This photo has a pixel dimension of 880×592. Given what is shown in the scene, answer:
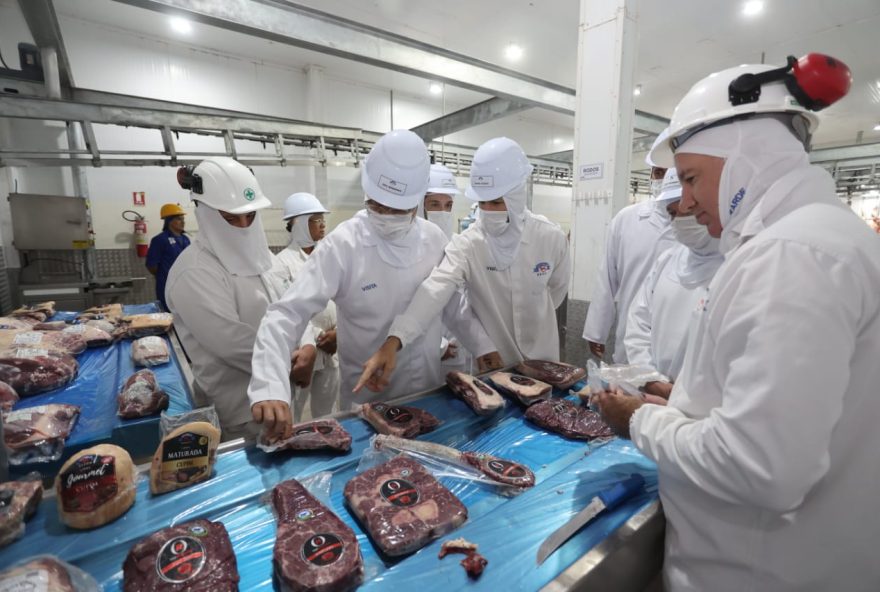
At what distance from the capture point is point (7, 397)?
6.75 ft

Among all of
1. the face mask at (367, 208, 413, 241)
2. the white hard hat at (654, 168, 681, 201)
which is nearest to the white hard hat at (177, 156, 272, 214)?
the face mask at (367, 208, 413, 241)

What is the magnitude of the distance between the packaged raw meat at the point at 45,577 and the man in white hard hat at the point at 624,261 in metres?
2.78

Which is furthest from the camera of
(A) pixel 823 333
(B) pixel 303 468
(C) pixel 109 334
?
(C) pixel 109 334

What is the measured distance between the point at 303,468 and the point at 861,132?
15553 mm

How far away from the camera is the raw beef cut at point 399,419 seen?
152 centimetres

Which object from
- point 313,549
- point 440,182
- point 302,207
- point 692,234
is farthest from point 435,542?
point 302,207

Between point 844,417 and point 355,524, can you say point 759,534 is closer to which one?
point 844,417

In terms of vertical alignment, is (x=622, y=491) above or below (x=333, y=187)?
below

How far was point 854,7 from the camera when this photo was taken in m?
4.86

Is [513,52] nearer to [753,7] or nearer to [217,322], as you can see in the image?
[753,7]

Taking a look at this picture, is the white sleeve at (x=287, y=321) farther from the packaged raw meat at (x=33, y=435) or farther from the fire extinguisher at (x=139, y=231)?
the fire extinguisher at (x=139, y=231)

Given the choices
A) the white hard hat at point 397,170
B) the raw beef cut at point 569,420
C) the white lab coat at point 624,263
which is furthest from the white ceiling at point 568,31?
the raw beef cut at point 569,420

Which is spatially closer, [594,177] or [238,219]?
[238,219]

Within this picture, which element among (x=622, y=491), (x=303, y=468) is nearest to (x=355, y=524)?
(x=303, y=468)
